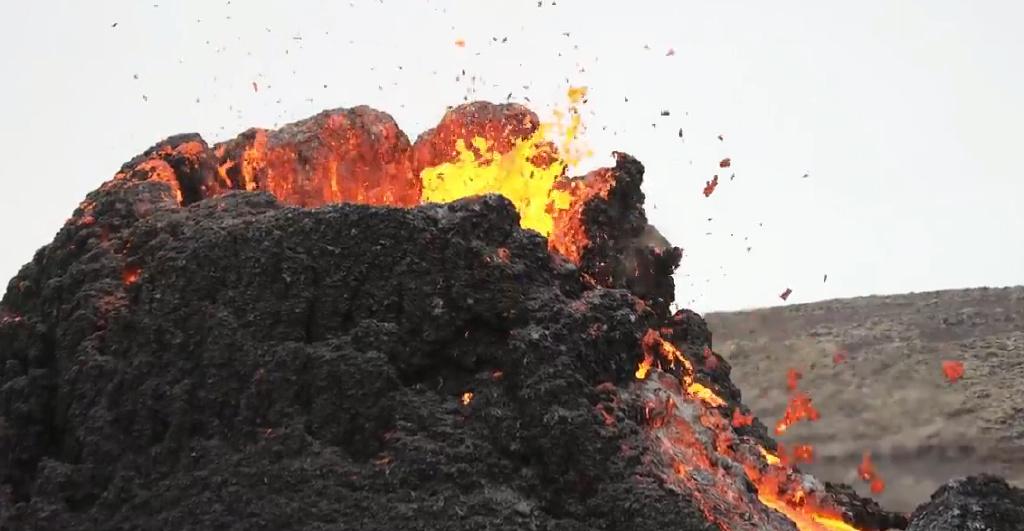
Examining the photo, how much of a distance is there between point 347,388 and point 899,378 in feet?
125

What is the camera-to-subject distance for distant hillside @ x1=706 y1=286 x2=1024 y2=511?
3416 cm

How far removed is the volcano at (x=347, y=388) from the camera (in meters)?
8.09

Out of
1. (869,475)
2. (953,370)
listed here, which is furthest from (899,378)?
(869,475)

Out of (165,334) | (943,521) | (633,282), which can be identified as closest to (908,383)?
(633,282)

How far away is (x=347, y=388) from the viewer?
8406mm

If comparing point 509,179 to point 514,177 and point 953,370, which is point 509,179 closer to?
point 514,177

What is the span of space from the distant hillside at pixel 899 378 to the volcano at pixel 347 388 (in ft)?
74.0

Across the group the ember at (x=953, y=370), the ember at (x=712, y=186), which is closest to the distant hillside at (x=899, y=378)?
the ember at (x=953, y=370)

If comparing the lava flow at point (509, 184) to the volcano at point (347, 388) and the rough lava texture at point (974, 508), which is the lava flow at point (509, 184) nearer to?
the volcano at point (347, 388)

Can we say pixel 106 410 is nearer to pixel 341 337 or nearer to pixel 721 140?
pixel 341 337

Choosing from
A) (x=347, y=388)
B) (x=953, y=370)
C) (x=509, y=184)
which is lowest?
(x=347, y=388)

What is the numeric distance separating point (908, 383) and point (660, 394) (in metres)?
35.8

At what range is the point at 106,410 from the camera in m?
8.72

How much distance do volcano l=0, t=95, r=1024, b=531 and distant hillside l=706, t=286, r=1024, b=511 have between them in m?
22.6
